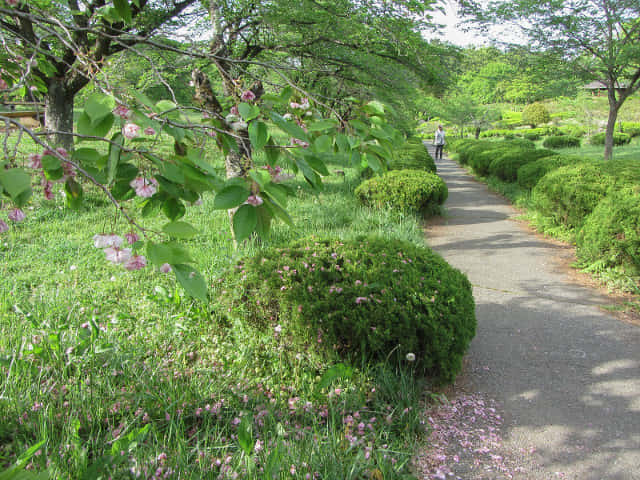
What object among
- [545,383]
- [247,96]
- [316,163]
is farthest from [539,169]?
[316,163]

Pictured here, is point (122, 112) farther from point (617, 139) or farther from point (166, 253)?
point (617, 139)

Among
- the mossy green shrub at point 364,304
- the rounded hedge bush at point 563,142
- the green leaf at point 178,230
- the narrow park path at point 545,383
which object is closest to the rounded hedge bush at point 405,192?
the narrow park path at point 545,383


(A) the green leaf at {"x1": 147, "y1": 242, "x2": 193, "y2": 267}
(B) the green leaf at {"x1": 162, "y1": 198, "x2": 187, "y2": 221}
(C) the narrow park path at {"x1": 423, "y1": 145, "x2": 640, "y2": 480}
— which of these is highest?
(B) the green leaf at {"x1": 162, "y1": 198, "x2": 187, "y2": 221}

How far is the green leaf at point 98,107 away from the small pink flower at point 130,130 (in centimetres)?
11

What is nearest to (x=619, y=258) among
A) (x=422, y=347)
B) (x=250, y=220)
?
(x=422, y=347)

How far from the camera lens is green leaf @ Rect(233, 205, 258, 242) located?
3.61 ft

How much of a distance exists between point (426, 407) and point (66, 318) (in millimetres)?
2853

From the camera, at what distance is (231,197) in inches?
44.6

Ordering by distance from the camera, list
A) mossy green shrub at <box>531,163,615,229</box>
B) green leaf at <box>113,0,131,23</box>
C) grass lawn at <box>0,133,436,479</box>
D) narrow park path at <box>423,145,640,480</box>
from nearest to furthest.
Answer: green leaf at <box>113,0,131,23</box>, grass lawn at <box>0,133,436,479</box>, narrow park path at <box>423,145,640,480</box>, mossy green shrub at <box>531,163,615,229</box>

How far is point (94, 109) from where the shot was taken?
1017 mm

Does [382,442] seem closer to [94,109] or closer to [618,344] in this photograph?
[94,109]

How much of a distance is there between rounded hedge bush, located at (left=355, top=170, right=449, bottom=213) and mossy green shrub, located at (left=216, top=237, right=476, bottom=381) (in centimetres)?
405

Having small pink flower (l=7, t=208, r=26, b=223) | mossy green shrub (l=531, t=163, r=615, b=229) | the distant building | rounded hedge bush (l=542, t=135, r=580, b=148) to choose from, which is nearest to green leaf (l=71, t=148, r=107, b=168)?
small pink flower (l=7, t=208, r=26, b=223)

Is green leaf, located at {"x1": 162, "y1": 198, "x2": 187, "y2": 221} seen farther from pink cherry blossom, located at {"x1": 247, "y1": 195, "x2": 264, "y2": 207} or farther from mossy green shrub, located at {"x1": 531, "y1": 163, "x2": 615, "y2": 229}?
mossy green shrub, located at {"x1": 531, "y1": 163, "x2": 615, "y2": 229}
